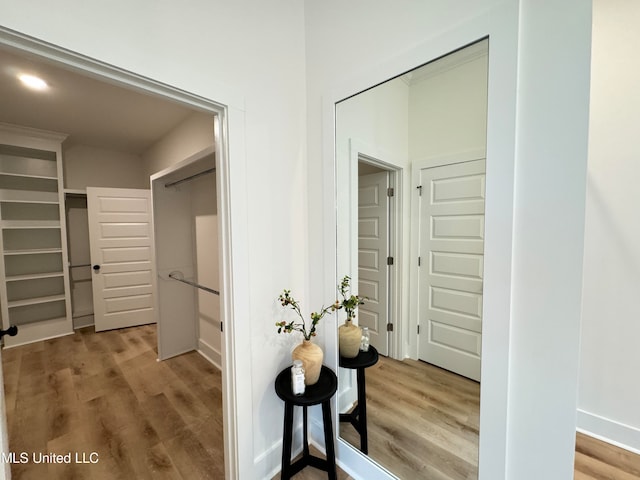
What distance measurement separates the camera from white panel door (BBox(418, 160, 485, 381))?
1017mm

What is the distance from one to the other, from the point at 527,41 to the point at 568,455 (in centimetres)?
135

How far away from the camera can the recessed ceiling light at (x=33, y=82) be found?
2.09 meters

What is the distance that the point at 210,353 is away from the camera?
2879 millimetres

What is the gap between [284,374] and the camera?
1.47 metres

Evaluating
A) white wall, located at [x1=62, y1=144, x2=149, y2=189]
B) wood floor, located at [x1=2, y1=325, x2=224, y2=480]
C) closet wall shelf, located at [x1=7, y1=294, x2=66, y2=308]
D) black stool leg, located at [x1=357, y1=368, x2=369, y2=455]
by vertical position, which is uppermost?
white wall, located at [x1=62, y1=144, x2=149, y2=189]

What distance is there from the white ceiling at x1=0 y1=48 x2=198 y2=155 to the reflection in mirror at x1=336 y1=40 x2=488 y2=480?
1.65 meters

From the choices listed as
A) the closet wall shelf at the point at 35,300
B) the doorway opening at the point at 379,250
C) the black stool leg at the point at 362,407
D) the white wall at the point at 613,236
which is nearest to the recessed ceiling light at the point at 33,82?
the closet wall shelf at the point at 35,300

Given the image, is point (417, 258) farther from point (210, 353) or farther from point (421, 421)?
point (210, 353)

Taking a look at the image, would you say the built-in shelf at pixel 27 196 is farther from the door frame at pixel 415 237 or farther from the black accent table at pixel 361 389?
the door frame at pixel 415 237

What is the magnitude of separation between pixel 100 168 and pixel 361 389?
Result: 491 centimetres

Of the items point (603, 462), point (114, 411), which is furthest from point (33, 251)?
point (603, 462)

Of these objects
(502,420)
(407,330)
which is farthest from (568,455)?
(407,330)

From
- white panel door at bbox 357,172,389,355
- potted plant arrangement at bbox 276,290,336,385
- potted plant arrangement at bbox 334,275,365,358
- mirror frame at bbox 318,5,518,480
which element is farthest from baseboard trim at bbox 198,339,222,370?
mirror frame at bbox 318,5,518,480

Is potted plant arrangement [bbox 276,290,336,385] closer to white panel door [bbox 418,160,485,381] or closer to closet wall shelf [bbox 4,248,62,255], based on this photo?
white panel door [bbox 418,160,485,381]
